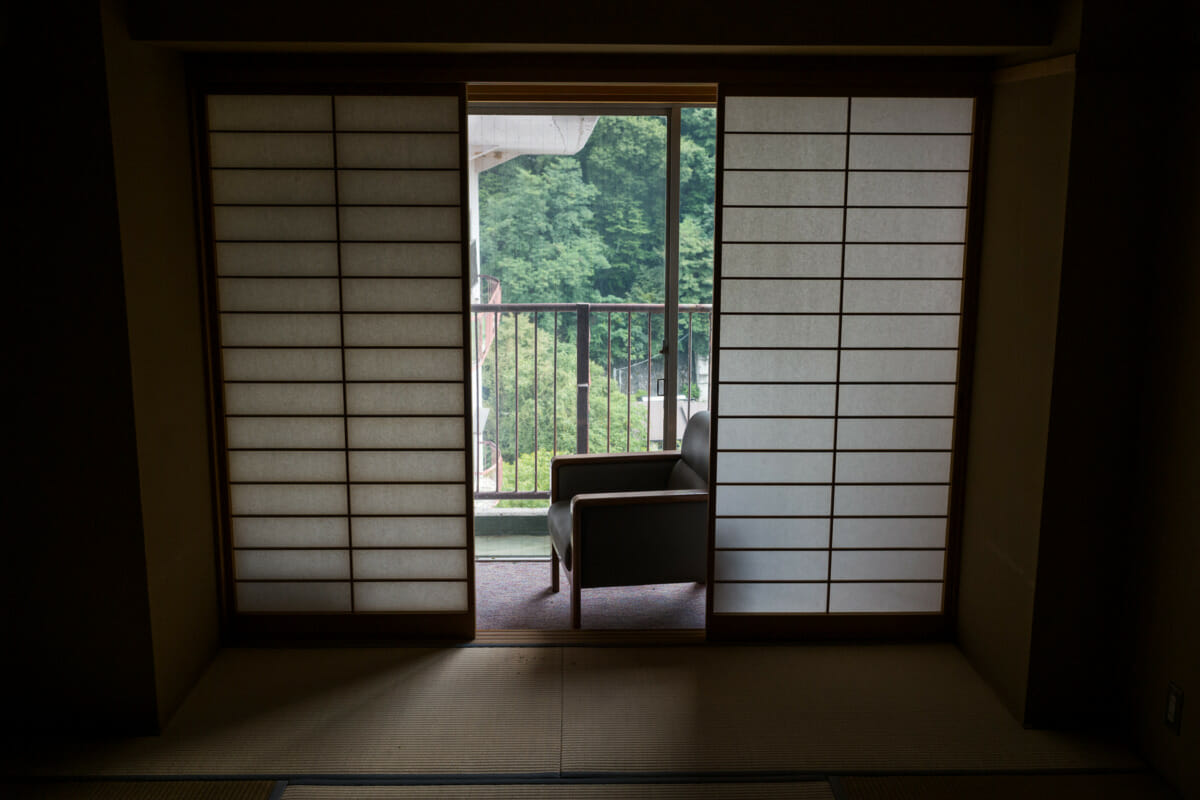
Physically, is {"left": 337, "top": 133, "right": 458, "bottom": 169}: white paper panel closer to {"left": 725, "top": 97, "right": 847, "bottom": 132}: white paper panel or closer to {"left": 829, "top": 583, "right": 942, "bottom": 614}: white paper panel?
{"left": 725, "top": 97, "right": 847, "bottom": 132}: white paper panel

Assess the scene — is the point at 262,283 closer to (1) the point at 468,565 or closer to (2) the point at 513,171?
(1) the point at 468,565

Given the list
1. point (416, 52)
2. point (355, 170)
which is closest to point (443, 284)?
point (355, 170)

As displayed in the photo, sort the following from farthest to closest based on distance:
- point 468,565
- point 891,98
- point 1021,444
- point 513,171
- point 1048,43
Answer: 1. point 513,171
2. point 468,565
3. point 891,98
4. point 1021,444
5. point 1048,43

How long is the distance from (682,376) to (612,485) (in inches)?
50.5

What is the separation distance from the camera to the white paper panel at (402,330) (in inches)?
132

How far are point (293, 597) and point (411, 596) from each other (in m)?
0.46

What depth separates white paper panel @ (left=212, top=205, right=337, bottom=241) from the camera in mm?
3289

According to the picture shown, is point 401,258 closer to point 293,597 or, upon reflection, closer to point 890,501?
point 293,597

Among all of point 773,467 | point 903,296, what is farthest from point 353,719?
point 903,296

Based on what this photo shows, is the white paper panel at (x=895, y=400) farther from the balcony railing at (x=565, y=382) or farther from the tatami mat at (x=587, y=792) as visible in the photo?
the balcony railing at (x=565, y=382)

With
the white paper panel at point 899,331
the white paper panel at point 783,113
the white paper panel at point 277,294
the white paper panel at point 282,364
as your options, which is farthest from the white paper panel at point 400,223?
the white paper panel at point 899,331

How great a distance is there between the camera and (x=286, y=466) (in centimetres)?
345

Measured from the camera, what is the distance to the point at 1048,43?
110 inches

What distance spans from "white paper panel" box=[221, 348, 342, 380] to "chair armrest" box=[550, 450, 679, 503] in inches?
46.7
